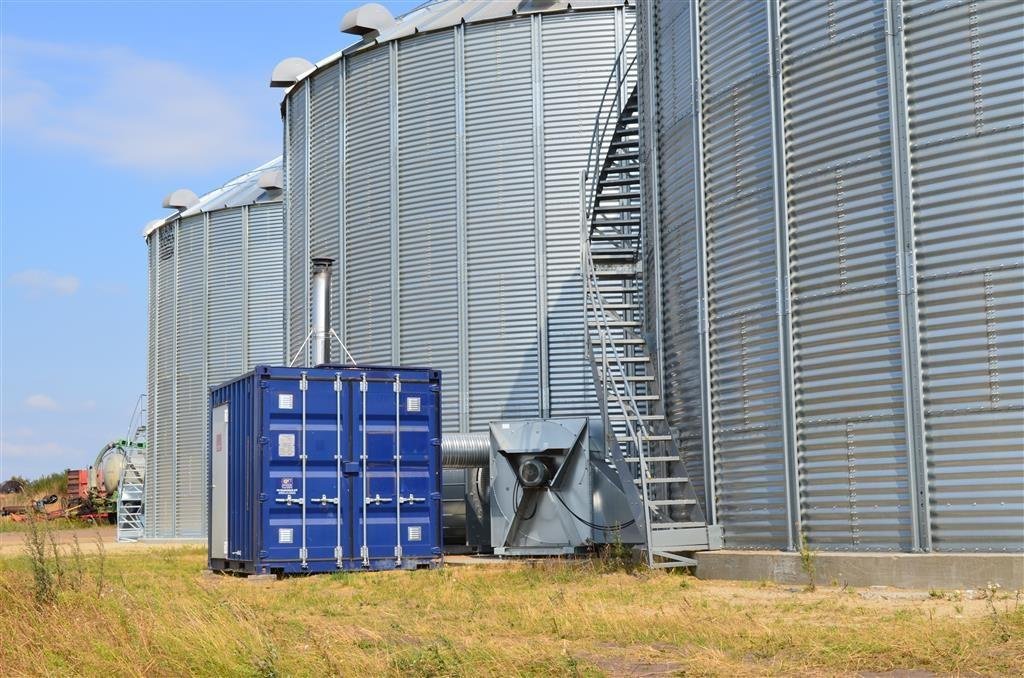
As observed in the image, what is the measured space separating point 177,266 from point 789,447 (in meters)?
33.4

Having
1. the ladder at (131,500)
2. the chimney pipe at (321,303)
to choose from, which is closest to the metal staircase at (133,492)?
the ladder at (131,500)

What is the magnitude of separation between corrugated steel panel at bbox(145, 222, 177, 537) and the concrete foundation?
104ft

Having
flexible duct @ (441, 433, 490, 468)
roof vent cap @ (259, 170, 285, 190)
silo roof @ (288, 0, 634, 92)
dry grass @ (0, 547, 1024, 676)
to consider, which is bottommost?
dry grass @ (0, 547, 1024, 676)

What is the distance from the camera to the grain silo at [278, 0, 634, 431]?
1120 inches

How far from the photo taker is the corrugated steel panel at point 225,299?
143 feet

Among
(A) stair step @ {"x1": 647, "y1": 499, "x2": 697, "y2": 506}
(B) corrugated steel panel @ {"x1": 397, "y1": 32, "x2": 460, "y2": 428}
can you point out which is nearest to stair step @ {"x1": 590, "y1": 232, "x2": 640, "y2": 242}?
(B) corrugated steel panel @ {"x1": 397, "y1": 32, "x2": 460, "y2": 428}

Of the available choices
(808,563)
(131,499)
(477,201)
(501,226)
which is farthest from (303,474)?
(131,499)

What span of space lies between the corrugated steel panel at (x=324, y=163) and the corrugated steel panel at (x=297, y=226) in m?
0.34

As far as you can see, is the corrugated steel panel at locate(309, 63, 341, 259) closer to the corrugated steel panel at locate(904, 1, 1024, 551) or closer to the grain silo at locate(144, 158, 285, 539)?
the grain silo at locate(144, 158, 285, 539)

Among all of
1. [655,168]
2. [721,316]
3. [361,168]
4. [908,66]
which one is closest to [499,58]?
[361,168]

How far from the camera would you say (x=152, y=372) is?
4841cm

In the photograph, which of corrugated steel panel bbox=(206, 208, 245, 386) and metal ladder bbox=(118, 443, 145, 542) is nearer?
corrugated steel panel bbox=(206, 208, 245, 386)

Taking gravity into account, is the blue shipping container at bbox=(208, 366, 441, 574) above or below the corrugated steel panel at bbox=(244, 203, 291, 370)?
below

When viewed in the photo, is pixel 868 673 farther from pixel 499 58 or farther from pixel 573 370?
pixel 499 58
